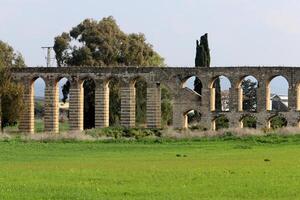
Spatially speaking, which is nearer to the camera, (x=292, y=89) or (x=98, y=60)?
(x=292, y=89)

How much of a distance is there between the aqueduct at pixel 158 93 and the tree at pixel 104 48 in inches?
406

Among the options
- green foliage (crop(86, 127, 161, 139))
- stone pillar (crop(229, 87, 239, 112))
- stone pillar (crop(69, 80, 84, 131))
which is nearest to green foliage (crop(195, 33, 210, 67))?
stone pillar (crop(229, 87, 239, 112))

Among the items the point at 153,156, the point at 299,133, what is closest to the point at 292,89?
the point at 299,133

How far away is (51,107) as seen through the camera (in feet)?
229

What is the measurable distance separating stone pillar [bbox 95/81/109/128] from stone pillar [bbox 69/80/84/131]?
155 centimetres

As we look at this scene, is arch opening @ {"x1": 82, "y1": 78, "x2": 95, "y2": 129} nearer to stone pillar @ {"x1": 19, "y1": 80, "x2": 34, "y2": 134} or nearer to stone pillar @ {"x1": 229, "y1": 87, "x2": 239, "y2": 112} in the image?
stone pillar @ {"x1": 19, "y1": 80, "x2": 34, "y2": 134}

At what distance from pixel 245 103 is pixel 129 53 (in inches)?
1072

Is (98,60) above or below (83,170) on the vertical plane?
above

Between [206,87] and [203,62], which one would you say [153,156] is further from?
[203,62]

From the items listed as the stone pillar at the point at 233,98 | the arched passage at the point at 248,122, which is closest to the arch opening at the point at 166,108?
the arched passage at the point at 248,122

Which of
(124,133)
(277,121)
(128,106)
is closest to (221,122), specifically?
(277,121)

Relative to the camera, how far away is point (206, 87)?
67.2 meters

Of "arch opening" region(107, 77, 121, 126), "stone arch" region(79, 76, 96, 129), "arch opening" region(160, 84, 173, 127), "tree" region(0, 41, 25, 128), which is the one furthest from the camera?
"arch opening" region(160, 84, 173, 127)

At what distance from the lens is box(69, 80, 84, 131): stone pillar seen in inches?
2704
